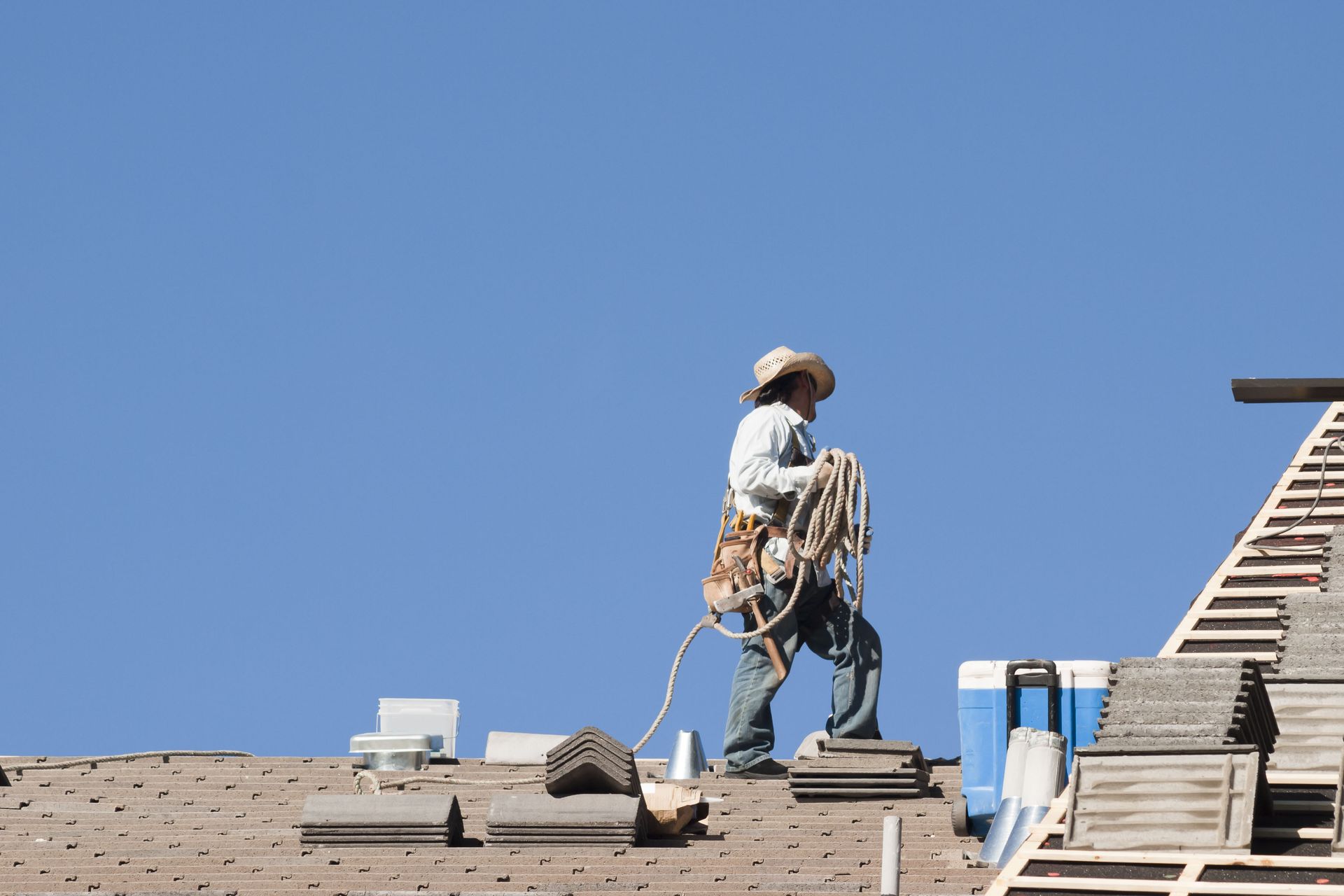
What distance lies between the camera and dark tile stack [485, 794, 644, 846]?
27.2ft

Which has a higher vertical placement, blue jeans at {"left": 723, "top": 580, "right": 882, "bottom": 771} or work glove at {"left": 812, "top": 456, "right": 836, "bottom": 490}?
work glove at {"left": 812, "top": 456, "right": 836, "bottom": 490}

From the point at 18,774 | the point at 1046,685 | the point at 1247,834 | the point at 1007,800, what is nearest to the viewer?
the point at 1247,834

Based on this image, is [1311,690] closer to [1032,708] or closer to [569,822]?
[1032,708]

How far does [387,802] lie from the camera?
28.0 feet

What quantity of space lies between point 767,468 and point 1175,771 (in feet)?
13.4

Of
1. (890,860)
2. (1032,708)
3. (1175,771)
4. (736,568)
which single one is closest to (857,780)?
(1032,708)

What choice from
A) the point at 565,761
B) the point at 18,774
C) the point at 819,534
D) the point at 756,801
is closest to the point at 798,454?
the point at 819,534

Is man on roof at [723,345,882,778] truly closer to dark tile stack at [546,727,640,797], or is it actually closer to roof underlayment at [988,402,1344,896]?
roof underlayment at [988,402,1344,896]

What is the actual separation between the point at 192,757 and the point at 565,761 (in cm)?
355

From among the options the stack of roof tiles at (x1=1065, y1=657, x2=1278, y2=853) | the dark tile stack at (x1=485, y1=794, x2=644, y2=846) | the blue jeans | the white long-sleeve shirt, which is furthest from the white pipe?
the white long-sleeve shirt

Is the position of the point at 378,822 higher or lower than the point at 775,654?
lower

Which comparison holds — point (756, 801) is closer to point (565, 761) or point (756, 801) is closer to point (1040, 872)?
point (565, 761)

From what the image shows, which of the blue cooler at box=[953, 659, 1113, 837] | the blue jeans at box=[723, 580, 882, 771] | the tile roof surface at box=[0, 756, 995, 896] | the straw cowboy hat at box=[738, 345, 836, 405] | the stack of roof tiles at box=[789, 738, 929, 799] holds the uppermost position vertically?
the straw cowboy hat at box=[738, 345, 836, 405]

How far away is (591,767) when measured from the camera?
27.8 ft
